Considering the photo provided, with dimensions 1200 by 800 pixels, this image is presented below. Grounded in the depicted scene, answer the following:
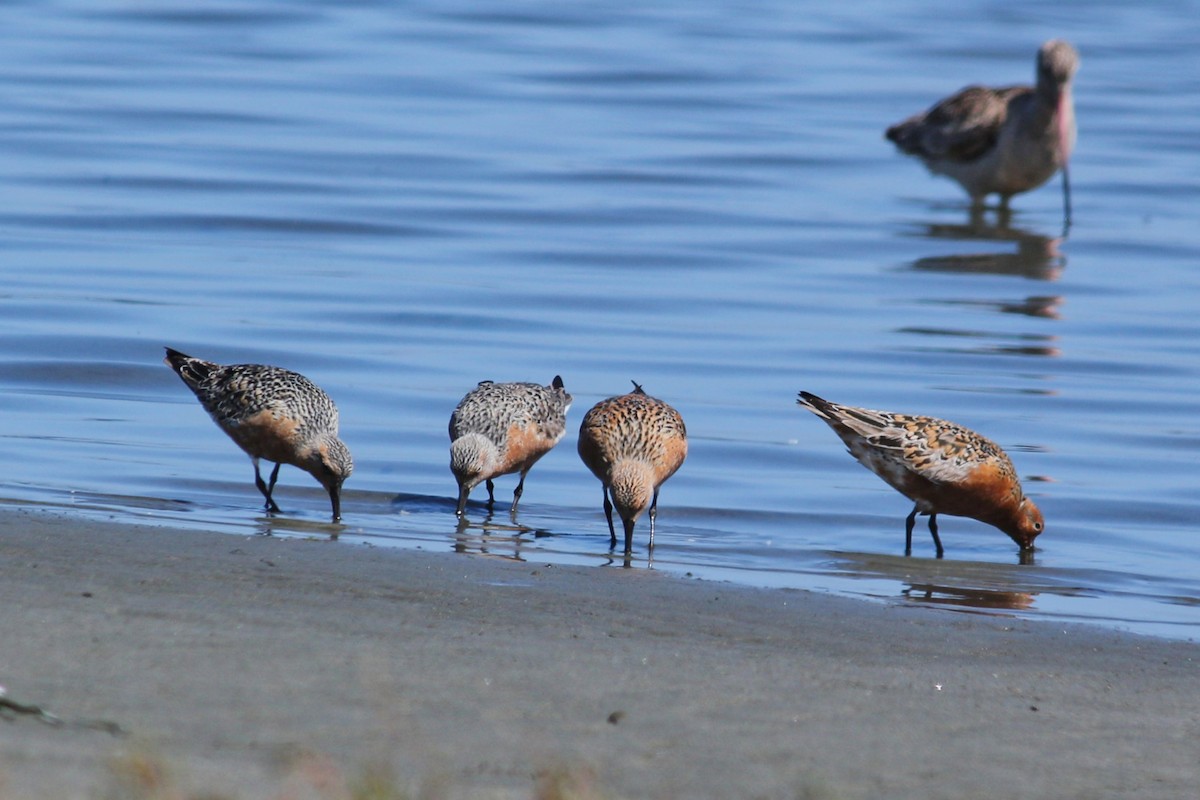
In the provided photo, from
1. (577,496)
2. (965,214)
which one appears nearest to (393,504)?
(577,496)

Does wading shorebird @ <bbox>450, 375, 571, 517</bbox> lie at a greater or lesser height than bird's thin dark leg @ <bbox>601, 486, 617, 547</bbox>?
greater

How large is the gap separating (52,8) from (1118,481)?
85.5 ft

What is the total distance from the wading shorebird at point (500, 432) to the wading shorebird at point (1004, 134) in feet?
39.3

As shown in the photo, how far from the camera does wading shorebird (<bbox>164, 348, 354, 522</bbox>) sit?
9367 mm

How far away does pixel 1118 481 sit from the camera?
425 inches

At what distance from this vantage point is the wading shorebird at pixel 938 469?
375 inches

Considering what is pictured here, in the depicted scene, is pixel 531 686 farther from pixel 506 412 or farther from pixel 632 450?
pixel 506 412

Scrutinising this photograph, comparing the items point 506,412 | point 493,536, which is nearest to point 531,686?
point 493,536

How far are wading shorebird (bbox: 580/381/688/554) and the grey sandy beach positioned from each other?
166 cm

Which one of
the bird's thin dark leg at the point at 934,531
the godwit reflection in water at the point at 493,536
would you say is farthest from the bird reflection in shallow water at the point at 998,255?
the godwit reflection in water at the point at 493,536

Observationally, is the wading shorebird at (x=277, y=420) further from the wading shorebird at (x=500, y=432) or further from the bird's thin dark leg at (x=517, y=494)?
the bird's thin dark leg at (x=517, y=494)

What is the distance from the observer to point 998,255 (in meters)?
19.2

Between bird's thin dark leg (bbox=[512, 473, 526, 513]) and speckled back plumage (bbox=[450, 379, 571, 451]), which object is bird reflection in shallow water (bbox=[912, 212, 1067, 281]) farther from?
bird's thin dark leg (bbox=[512, 473, 526, 513])

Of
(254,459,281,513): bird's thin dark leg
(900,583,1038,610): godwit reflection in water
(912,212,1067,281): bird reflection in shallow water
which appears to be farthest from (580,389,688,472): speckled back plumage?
(912,212,1067,281): bird reflection in shallow water
